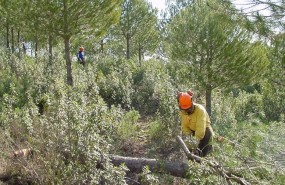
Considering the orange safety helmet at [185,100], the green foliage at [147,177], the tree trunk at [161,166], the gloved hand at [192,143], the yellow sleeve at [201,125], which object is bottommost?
the tree trunk at [161,166]

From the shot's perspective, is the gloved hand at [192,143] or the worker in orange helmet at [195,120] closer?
the gloved hand at [192,143]

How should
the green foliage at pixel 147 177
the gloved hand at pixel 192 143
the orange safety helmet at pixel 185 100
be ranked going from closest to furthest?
the green foliage at pixel 147 177
the gloved hand at pixel 192 143
the orange safety helmet at pixel 185 100

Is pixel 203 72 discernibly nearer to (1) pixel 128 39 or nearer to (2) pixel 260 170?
(2) pixel 260 170

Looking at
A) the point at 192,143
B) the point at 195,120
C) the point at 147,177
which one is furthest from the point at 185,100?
the point at 147,177

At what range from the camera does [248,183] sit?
13.0 ft

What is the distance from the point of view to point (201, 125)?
17.0 feet

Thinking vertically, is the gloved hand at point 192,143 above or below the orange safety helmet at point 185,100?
below

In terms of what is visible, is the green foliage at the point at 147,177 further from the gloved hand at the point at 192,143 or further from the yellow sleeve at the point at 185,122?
the yellow sleeve at the point at 185,122

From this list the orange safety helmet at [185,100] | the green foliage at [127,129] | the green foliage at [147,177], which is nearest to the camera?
the green foliage at [147,177]

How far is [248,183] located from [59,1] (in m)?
6.83

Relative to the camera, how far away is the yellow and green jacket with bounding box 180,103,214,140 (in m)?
5.18

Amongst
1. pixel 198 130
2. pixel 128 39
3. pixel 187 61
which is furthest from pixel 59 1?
pixel 128 39

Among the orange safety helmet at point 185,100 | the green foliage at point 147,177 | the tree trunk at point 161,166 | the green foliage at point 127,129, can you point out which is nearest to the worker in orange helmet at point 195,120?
the orange safety helmet at point 185,100

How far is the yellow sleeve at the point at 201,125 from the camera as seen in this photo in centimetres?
517
